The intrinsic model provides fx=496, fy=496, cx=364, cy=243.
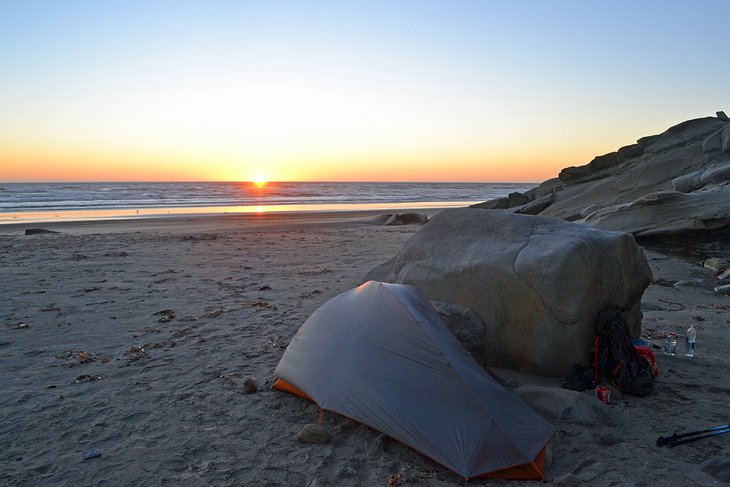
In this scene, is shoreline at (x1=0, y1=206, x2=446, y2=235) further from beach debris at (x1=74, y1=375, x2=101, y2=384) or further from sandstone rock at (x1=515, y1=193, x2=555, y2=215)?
beach debris at (x1=74, y1=375, x2=101, y2=384)

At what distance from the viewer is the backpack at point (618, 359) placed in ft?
16.6

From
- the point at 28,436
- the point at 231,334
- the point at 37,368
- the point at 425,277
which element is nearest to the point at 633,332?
the point at 425,277

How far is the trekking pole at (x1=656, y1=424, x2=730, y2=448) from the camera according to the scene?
13.6ft

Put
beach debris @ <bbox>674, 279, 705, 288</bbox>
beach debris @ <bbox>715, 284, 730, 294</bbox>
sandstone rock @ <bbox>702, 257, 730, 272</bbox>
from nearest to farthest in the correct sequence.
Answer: beach debris @ <bbox>715, 284, 730, 294</bbox>
beach debris @ <bbox>674, 279, 705, 288</bbox>
sandstone rock @ <bbox>702, 257, 730, 272</bbox>

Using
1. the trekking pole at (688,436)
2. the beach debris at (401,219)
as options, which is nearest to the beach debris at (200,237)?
the beach debris at (401,219)

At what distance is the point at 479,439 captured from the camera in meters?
3.84

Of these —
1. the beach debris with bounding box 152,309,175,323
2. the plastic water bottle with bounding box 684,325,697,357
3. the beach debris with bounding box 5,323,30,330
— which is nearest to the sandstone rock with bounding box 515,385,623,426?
the plastic water bottle with bounding box 684,325,697,357

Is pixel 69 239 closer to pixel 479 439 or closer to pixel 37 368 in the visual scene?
pixel 37 368

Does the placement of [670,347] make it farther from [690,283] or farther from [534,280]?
[690,283]

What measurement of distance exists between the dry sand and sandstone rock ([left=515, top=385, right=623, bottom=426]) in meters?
0.11

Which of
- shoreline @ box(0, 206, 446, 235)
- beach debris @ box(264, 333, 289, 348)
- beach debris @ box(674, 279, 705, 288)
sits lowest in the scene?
beach debris @ box(674, 279, 705, 288)

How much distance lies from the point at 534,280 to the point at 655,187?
16.6 metres

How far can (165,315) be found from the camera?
7.89 meters

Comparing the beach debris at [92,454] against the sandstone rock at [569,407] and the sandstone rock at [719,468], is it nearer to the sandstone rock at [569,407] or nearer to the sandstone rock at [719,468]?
the sandstone rock at [569,407]
